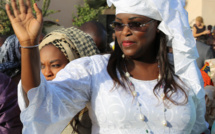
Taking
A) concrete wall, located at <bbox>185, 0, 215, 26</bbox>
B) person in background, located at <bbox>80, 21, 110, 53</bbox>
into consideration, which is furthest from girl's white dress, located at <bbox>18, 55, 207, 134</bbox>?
concrete wall, located at <bbox>185, 0, 215, 26</bbox>

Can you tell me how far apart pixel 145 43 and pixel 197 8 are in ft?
51.4

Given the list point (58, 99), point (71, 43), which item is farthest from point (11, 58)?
point (58, 99)

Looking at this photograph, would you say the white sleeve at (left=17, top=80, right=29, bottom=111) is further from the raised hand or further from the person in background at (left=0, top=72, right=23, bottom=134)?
the person in background at (left=0, top=72, right=23, bottom=134)

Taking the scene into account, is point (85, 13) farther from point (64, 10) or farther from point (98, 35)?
point (98, 35)

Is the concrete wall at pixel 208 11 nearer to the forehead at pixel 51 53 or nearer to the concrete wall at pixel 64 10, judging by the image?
the concrete wall at pixel 64 10

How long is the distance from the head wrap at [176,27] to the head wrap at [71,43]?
0.83m

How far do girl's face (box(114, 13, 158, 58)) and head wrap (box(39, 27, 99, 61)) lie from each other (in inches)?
32.2

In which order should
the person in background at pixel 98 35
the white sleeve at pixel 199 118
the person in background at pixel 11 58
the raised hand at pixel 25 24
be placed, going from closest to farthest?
the raised hand at pixel 25 24 → the white sleeve at pixel 199 118 → the person in background at pixel 11 58 → the person in background at pixel 98 35

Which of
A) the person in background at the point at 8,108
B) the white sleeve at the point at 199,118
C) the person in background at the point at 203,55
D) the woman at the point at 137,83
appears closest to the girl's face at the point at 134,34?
the woman at the point at 137,83

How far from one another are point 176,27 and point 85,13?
12.9 m

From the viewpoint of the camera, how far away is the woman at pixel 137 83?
75.5 inches

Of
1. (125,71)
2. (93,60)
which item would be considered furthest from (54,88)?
(125,71)

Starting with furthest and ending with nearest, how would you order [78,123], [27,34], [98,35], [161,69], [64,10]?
[64,10], [98,35], [78,123], [161,69], [27,34]

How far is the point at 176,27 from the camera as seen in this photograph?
82.6 inches
